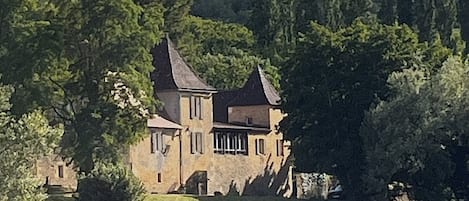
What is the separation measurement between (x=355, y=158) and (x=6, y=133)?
26.7 meters

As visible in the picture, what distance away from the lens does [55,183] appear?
82750 millimetres

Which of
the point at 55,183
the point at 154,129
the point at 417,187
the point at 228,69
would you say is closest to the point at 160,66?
the point at 154,129

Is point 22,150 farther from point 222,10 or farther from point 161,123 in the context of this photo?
point 222,10

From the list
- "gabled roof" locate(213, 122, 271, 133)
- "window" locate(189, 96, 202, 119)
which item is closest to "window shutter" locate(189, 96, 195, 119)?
"window" locate(189, 96, 202, 119)

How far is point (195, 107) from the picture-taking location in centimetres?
9200

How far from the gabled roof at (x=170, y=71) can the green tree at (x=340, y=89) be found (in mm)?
8789

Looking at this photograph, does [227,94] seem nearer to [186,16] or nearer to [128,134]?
[186,16]

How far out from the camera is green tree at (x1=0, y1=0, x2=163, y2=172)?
67938 mm

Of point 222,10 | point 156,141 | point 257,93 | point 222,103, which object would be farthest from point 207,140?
point 222,10

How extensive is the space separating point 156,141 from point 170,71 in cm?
486

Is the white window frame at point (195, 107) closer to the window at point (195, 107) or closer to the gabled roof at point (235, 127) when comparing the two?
the window at point (195, 107)

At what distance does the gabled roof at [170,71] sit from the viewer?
89.7 meters

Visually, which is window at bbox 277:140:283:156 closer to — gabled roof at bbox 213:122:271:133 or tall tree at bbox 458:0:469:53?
gabled roof at bbox 213:122:271:133

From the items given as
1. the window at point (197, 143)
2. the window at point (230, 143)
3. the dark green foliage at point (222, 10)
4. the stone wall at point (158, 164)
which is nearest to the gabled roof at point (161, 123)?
the stone wall at point (158, 164)
